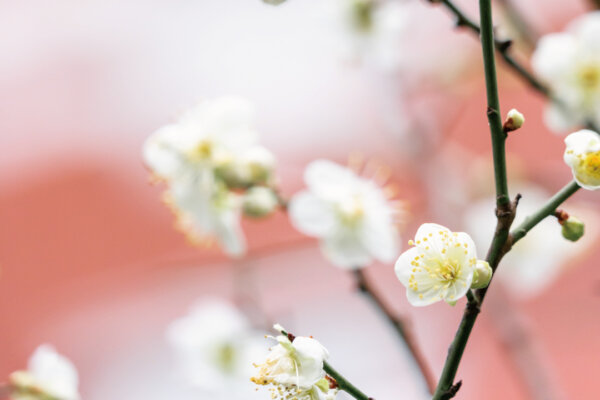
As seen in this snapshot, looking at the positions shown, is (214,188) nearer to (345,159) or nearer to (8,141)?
(345,159)

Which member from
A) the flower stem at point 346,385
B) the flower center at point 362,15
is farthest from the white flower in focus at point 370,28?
the flower stem at point 346,385

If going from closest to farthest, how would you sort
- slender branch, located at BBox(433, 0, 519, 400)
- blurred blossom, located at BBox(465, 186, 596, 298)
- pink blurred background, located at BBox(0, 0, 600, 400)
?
slender branch, located at BBox(433, 0, 519, 400)
blurred blossom, located at BBox(465, 186, 596, 298)
pink blurred background, located at BBox(0, 0, 600, 400)

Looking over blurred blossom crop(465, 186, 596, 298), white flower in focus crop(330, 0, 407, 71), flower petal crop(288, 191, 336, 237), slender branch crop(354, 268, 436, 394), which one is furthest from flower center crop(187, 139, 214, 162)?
blurred blossom crop(465, 186, 596, 298)

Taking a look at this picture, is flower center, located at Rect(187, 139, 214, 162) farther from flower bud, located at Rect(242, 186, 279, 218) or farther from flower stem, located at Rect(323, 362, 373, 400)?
flower stem, located at Rect(323, 362, 373, 400)

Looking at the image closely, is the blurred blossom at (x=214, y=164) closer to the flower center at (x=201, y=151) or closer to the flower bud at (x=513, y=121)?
the flower center at (x=201, y=151)

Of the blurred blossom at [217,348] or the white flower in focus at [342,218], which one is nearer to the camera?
the white flower in focus at [342,218]

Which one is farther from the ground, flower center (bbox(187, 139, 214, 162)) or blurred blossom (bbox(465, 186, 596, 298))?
blurred blossom (bbox(465, 186, 596, 298))

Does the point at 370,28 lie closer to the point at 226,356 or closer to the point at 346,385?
the point at 226,356
